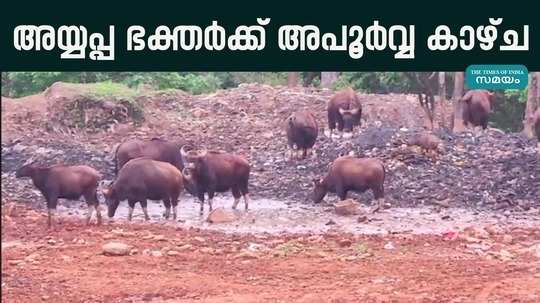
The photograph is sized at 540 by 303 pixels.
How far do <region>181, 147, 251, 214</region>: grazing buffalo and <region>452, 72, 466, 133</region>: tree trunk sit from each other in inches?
67.4

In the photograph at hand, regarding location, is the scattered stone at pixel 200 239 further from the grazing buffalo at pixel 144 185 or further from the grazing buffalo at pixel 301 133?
the grazing buffalo at pixel 301 133

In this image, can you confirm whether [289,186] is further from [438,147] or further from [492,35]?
[492,35]

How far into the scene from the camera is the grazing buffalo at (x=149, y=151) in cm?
852

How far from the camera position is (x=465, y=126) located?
8719mm

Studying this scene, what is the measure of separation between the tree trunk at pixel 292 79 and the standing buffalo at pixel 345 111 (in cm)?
45

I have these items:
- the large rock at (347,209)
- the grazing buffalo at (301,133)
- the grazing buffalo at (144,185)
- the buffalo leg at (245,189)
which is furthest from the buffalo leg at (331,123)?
the grazing buffalo at (144,185)

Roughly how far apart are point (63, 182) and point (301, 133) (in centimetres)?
197

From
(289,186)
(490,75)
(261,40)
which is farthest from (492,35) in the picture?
(289,186)

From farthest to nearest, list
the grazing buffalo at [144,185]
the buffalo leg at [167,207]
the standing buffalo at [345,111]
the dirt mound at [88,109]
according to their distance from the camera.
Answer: the buffalo leg at [167,207] → the grazing buffalo at [144,185] → the standing buffalo at [345,111] → the dirt mound at [88,109]

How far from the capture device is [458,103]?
27.2ft

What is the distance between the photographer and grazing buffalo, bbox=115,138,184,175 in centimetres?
852

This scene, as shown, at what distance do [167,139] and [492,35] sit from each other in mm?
2955

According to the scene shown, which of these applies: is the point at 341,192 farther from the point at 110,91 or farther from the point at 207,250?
the point at 110,91

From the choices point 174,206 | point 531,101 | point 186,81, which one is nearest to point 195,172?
point 174,206
